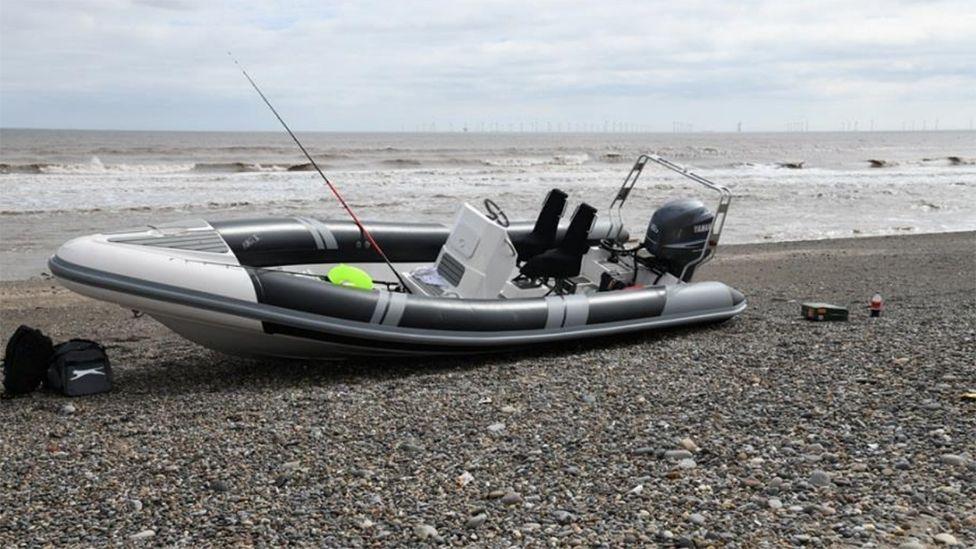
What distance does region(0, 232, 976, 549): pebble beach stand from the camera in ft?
11.1

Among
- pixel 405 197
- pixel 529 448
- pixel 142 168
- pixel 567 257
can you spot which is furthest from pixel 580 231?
pixel 142 168

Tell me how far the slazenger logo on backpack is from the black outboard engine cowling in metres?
3.97

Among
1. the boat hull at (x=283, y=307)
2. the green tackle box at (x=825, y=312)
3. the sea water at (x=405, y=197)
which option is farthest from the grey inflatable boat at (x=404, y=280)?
the sea water at (x=405, y=197)

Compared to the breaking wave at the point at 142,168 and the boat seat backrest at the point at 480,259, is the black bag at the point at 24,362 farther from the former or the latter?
the breaking wave at the point at 142,168

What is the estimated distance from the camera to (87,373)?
5301 mm

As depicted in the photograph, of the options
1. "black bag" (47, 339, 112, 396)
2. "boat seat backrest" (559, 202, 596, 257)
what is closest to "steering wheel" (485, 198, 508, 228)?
"boat seat backrest" (559, 202, 596, 257)

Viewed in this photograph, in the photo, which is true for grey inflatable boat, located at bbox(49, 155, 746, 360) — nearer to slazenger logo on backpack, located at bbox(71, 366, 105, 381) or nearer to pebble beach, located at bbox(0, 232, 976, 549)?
pebble beach, located at bbox(0, 232, 976, 549)

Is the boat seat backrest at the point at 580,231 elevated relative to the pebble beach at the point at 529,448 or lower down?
elevated

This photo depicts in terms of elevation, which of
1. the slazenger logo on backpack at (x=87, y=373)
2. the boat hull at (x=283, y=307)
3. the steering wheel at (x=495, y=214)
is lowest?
the slazenger logo on backpack at (x=87, y=373)

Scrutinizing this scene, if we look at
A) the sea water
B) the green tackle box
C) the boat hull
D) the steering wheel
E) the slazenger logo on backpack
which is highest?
the steering wheel

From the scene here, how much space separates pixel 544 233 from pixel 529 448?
3.35 m

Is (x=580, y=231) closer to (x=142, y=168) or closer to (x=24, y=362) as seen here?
(x=24, y=362)

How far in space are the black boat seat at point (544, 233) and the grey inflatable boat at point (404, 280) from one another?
1 centimetres

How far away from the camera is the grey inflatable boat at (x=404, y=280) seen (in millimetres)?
5246
